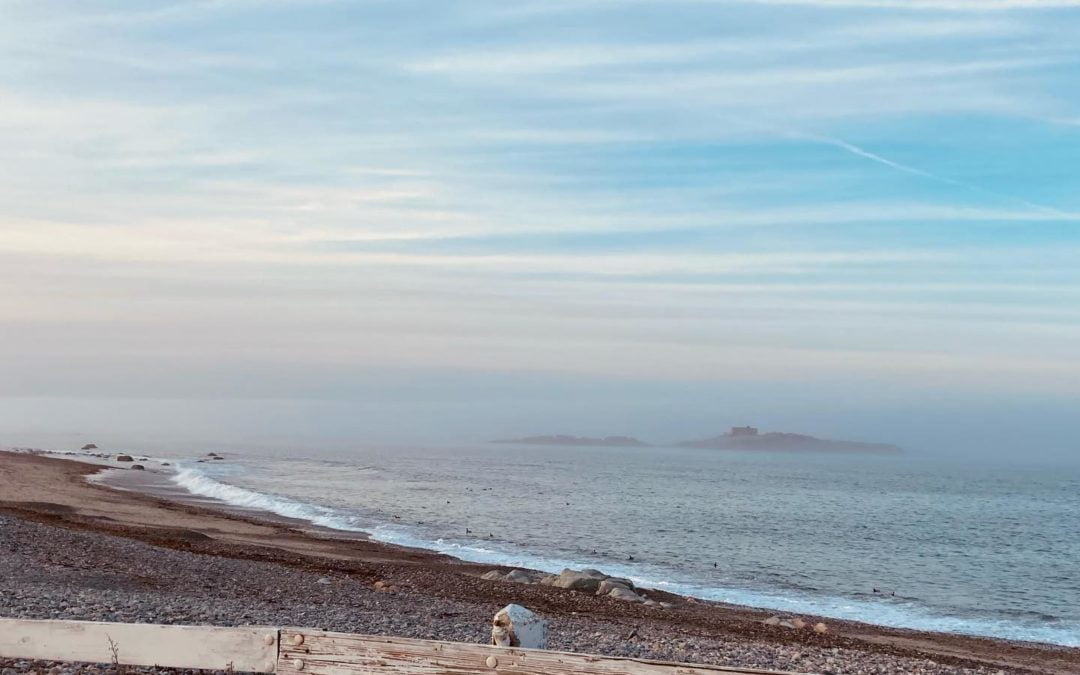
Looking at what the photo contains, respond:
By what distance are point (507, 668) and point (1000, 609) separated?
30.4 metres

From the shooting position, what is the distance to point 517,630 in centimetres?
502

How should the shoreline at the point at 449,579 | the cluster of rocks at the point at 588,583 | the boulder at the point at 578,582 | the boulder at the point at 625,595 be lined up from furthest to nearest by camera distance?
the boulder at the point at 578,582
the cluster of rocks at the point at 588,583
the boulder at the point at 625,595
the shoreline at the point at 449,579

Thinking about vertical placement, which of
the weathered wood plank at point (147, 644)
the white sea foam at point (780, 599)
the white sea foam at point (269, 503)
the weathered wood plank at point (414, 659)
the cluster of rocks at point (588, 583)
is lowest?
the white sea foam at point (269, 503)

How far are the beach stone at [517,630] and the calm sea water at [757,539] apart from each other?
23953 mm

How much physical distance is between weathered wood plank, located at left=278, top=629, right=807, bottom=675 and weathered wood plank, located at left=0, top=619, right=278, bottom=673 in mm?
199

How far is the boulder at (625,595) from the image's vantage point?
23.7 meters

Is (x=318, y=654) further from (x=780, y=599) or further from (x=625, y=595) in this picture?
(x=780, y=599)

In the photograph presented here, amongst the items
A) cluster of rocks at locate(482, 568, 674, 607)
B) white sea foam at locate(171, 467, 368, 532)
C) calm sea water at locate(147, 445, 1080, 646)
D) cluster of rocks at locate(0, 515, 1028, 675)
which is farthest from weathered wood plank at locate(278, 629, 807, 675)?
white sea foam at locate(171, 467, 368, 532)

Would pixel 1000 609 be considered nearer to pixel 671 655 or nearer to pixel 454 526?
pixel 671 655

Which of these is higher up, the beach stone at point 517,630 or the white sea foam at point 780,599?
the beach stone at point 517,630

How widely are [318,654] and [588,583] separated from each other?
21.0 metres

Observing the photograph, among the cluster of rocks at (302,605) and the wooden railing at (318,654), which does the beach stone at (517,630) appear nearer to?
the wooden railing at (318,654)

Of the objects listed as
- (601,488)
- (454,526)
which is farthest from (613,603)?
(601,488)

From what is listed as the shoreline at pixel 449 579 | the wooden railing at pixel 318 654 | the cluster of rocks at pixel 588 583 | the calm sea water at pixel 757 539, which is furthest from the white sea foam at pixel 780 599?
the wooden railing at pixel 318 654
